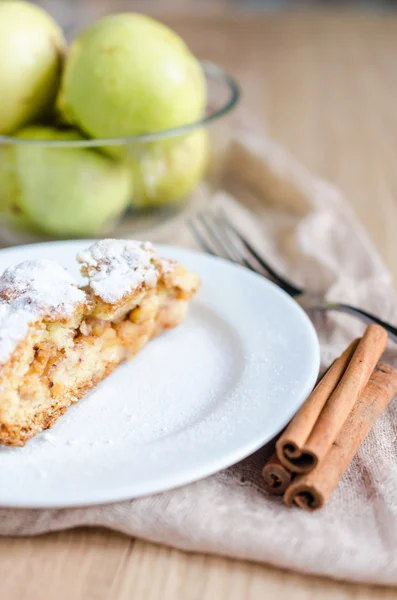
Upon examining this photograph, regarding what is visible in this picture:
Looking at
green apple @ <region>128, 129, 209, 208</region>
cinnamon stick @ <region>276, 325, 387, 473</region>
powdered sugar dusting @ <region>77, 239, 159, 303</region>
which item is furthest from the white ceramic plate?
green apple @ <region>128, 129, 209, 208</region>

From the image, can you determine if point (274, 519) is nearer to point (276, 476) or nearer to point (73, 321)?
point (276, 476)

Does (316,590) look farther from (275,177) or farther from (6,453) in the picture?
(275,177)

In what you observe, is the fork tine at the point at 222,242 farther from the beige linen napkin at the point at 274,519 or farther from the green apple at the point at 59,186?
the beige linen napkin at the point at 274,519

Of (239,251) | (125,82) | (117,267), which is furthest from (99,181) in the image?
(117,267)

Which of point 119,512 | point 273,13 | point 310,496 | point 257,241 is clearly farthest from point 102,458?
point 273,13

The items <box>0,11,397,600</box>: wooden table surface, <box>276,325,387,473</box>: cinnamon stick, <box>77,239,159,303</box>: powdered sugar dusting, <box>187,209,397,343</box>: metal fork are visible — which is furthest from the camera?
<box>187,209,397,343</box>: metal fork

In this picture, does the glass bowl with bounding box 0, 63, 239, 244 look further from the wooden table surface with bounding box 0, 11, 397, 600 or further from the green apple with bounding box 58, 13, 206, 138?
the wooden table surface with bounding box 0, 11, 397, 600
